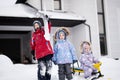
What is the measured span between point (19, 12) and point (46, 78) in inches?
301

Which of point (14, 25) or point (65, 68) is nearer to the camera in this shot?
point (65, 68)

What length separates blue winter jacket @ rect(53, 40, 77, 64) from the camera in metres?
6.36

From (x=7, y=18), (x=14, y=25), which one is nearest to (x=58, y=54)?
(x=7, y=18)

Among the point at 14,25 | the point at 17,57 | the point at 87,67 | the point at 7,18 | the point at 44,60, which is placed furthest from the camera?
the point at 17,57

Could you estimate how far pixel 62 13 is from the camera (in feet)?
48.6

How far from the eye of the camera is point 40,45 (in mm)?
6223

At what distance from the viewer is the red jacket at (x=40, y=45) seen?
6.12 m

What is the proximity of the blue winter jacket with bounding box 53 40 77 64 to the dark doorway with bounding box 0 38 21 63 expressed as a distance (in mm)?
11306

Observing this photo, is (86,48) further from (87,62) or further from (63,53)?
(63,53)

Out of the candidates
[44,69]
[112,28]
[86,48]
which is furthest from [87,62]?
[112,28]

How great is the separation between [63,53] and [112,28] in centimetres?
921

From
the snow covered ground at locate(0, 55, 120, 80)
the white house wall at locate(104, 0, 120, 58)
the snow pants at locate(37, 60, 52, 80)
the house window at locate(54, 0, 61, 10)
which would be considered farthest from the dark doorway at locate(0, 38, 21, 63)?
the snow pants at locate(37, 60, 52, 80)

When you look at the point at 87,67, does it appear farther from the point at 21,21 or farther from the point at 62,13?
the point at 62,13

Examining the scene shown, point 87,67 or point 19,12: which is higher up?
point 19,12
